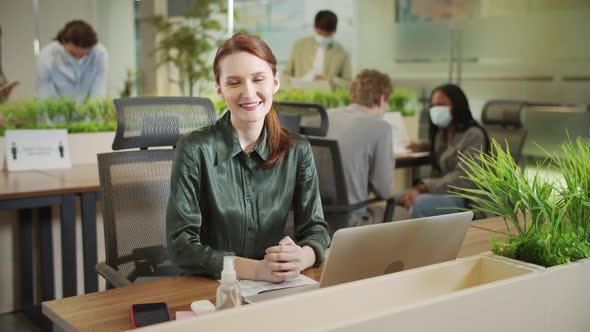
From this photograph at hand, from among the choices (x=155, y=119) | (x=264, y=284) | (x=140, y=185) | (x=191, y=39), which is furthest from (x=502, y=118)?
(x=264, y=284)

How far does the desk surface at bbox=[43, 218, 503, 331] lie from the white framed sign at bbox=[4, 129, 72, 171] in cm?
223

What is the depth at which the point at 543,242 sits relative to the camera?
128cm

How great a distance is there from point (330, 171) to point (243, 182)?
1.18m

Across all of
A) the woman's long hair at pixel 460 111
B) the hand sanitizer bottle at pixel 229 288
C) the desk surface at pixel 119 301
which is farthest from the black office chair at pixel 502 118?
the hand sanitizer bottle at pixel 229 288

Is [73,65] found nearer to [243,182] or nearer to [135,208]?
[135,208]

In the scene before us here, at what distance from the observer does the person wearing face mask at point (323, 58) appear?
585 centimetres

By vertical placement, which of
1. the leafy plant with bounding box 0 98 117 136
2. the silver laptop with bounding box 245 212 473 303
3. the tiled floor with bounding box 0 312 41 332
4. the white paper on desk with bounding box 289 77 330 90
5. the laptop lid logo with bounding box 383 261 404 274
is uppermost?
the white paper on desk with bounding box 289 77 330 90

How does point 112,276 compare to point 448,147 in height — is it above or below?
below

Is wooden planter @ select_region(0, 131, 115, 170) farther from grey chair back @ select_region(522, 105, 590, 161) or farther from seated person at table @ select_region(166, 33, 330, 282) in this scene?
grey chair back @ select_region(522, 105, 590, 161)

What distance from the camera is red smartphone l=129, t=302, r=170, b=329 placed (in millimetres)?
1309

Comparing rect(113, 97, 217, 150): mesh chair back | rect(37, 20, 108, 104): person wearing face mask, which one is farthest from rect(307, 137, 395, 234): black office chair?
rect(37, 20, 108, 104): person wearing face mask

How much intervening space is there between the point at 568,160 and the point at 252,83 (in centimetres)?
75

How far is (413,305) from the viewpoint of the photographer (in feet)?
3.14

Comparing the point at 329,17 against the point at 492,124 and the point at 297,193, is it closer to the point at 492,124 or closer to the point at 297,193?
the point at 492,124
